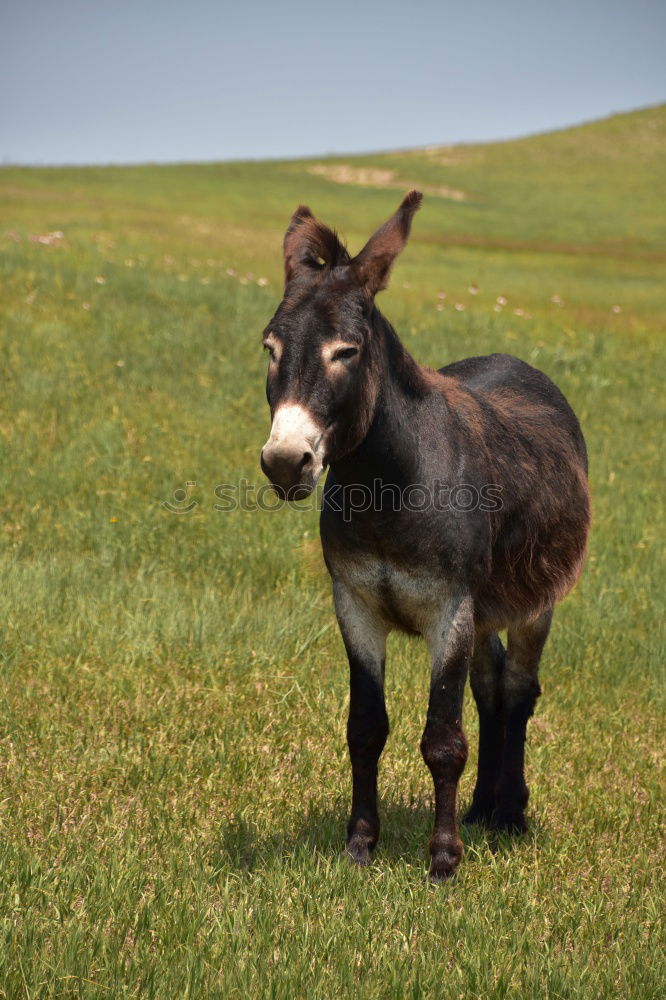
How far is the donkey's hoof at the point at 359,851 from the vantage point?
14.1ft

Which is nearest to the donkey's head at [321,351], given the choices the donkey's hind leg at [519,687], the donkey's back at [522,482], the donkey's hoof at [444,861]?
the donkey's back at [522,482]

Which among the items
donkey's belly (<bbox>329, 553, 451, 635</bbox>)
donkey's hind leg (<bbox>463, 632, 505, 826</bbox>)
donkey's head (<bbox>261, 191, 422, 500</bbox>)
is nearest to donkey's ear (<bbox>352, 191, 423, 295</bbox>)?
donkey's head (<bbox>261, 191, 422, 500</bbox>)

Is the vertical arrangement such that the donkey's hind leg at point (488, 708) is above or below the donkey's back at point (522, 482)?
below

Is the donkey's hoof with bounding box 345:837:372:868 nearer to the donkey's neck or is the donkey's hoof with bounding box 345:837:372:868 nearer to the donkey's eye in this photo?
the donkey's neck

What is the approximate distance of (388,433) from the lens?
3.95 meters

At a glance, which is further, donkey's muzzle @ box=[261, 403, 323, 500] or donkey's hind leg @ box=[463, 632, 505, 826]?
donkey's hind leg @ box=[463, 632, 505, 826]

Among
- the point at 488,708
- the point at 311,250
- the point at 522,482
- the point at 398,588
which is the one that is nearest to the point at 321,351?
the point at 311,250

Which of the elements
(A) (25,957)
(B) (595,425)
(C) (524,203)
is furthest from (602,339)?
(C) (524,203)

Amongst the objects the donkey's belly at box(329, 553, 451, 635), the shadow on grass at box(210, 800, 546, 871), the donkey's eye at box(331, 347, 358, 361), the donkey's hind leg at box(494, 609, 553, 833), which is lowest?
the shadow on grass at box(210, 800, 546, 871)

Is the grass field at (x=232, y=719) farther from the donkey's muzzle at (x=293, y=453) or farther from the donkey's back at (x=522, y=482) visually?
the donkey's muzzle at (x=293, y=453)

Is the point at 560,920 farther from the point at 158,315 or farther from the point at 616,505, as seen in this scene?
the point at 158,315

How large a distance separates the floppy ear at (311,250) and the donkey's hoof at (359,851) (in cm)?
241

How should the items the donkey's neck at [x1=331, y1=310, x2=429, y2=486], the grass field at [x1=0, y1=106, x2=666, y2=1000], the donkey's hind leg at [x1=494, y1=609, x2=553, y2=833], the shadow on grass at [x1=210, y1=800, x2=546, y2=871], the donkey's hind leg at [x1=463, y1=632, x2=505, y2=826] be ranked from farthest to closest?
the donkey's hind leg at [x1=463, y1=632, x2=505, y2=826], the donkey's hind leg at [x1=494, y1=609, x2=553, y2=833], the shadow on grass at [x1=210, y1=800, x2=546, y2=871], the donkey's neck at [x1=331, y1=310, x2=429, y2=486], the grass field at [x1=0, y1=106, x2=666, y2=1000]

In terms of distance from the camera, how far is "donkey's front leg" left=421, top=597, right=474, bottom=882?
4.07 metres
